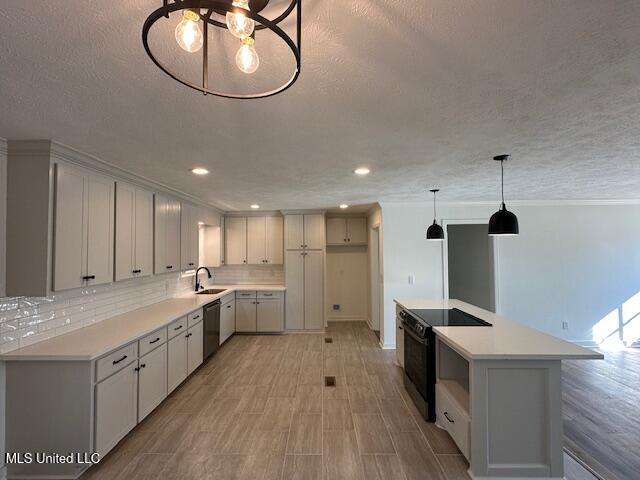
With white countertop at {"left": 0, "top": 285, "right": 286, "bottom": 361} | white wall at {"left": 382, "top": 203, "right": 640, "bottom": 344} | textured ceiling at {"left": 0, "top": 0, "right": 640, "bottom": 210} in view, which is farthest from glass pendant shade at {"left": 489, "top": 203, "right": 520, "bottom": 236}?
white countertop at {"left": 0, "top": 285, "right": 286, "bottom": 361}

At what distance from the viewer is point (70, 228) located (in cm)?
228

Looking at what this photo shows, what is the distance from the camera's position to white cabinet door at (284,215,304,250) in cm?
564

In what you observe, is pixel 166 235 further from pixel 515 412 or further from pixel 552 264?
pixel 552 264

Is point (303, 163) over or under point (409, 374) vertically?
over

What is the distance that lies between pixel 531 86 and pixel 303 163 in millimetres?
1636

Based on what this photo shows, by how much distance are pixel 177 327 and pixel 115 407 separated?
3.45 ft

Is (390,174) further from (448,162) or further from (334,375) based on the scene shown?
(334,375)

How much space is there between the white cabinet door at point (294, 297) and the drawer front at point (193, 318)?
195cm

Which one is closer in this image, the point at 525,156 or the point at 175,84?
the point at 175,84

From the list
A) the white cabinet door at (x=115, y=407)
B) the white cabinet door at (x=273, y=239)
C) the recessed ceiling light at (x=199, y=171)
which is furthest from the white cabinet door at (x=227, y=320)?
the recessed ceiling light at (x=199, y=171)

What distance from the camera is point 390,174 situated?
299cm

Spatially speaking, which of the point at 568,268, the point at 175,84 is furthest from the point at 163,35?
the point at 568,268

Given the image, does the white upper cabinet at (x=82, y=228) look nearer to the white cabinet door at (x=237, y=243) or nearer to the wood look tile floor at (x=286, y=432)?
the wood look tile floor at (x=286, y=432)

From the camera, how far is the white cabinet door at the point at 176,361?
10.1ft
